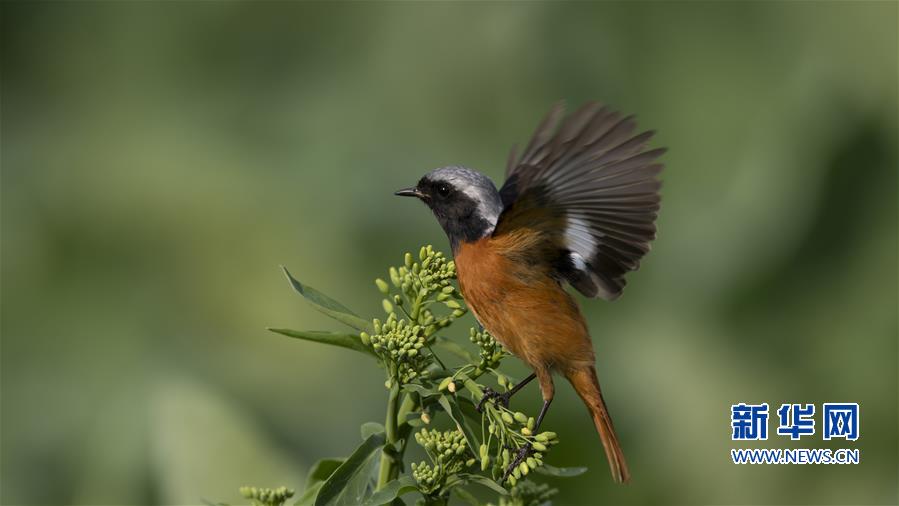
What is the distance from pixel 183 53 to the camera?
6.63 metres

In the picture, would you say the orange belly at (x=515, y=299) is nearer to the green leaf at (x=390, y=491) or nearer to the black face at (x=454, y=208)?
the black face at (x=454, y=208)

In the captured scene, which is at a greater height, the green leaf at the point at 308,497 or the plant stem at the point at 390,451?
the plant stem at the point at 390,451

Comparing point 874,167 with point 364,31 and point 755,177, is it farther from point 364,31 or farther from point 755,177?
point 364,31

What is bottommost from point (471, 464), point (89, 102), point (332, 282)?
point (471, 464)

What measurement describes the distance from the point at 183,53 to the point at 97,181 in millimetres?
1017

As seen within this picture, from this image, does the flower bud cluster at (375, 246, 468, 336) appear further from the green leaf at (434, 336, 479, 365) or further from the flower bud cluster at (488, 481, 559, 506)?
the flower bud cluster at (488, 481, 559, 506)

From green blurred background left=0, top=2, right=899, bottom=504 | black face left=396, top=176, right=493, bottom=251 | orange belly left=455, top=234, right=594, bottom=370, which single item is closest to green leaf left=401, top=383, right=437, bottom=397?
orange belly left=455, top=234, right=594, bottom=370

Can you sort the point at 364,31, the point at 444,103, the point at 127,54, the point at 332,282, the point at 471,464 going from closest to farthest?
the point at 471,464, the point at 332,282, the point at 444,103, the point at 364,31, the point at 127,54

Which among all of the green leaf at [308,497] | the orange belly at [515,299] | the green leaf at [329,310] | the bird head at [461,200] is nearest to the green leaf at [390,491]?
the green leaf at [308,497]

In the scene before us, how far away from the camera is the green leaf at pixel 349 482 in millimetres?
1491

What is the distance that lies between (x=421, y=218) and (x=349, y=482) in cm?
357

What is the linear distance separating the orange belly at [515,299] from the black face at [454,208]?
24 millimetres

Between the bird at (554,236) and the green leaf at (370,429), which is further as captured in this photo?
the bird at (554,236)

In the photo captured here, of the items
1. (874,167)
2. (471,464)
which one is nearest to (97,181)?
(874,167)
